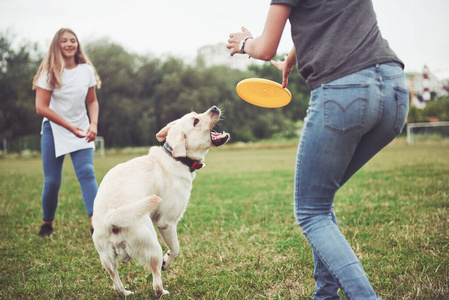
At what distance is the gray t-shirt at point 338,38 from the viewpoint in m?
1.68

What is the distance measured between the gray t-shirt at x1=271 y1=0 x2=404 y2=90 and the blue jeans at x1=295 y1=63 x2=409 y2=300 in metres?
0.05

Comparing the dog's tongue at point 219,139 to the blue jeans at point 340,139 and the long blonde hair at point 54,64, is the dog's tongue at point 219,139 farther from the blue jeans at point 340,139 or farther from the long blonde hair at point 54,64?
the long blonde hair at point 54,64

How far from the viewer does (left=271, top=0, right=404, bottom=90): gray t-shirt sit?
66.2 inches

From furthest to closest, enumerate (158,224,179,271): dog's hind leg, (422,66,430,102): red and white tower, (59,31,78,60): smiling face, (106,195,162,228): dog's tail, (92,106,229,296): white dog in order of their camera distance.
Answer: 1. (422,66,430,102): red and white tower
2. (59,31,78,60): smiling face
3. (158,224,179,271): dog's hind leg
4. (92,106,229,296): white dog
5. (106,195,162,228): dog's tail

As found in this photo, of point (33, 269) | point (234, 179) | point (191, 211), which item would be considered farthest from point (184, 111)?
point (33, 269)

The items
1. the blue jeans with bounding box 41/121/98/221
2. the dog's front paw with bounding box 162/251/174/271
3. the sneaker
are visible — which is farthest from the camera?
the sneaker

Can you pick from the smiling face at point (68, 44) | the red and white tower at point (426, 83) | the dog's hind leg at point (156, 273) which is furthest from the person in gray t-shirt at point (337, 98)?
the red and white tower at point (426, 83)

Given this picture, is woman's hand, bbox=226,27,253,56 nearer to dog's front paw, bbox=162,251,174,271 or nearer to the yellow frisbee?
the yellow frisbee

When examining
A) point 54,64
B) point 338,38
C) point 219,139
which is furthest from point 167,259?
point 54,64

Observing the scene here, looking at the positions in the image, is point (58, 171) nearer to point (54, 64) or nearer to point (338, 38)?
point (54, 64)

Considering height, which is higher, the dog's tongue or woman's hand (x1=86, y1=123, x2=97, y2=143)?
the dog's tongue

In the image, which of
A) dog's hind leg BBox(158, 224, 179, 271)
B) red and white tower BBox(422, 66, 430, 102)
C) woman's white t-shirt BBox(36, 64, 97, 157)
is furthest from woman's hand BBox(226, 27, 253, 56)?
red and white tower BBox(422, 66, 430, 102)

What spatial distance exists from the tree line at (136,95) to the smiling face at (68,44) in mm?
27018

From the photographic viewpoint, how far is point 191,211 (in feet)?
19.5
